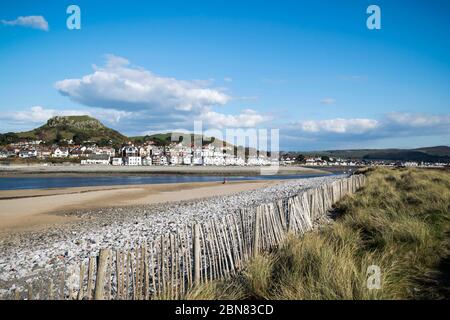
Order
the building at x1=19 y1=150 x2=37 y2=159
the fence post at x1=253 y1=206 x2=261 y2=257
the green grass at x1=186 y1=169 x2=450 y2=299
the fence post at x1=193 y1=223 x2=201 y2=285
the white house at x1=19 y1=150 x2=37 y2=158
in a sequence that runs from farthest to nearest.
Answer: the white house at x1=19 y1=150 x2=37 y2=158
the building at x1=19 y1=150 x2=37 y2=159
the fence post at x1=253 y1=206 x2=261 y2=257
the fence post at x1=193 y1=223 x2=201 y2=285
the green grass at x1=186 y1=169 x2=450 y2=299

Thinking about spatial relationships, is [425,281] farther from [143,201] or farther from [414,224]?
[143,201]

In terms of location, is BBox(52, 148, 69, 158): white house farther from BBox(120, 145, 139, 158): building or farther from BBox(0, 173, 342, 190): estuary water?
BBox(0, 173, 342, 190): estuary water

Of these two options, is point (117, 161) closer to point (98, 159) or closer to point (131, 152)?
point (98, 159)

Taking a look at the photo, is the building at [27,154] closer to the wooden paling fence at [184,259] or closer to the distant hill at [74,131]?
the distant hill at [74,131]

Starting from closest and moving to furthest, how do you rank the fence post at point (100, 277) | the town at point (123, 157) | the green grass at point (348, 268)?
1. the fence post at point (100, 277)
2. the green grass at point (348, 268)
3. the town at point (123, 157)

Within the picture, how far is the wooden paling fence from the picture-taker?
3699mm

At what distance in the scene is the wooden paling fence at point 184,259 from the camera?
3.70m

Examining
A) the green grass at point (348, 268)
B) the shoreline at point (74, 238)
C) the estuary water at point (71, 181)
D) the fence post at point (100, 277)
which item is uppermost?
the fence post at point (100, 277)

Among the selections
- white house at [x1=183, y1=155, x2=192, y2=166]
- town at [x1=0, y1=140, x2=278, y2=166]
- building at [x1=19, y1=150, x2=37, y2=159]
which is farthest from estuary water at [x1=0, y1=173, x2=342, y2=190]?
white house at [x1=183, y1=155, x2=192, y2=166]

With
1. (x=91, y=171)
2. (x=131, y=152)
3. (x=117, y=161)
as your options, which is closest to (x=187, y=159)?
(x=131, y=152)

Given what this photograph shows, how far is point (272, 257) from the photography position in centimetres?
571

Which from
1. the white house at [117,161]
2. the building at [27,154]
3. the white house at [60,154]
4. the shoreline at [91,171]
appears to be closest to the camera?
the shoreline at [91,171]

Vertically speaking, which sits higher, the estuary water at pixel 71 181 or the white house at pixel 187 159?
the white house at pixel 187 159

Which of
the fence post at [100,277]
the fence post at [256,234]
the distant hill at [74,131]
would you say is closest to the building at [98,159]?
the distant hill at [74,131]
